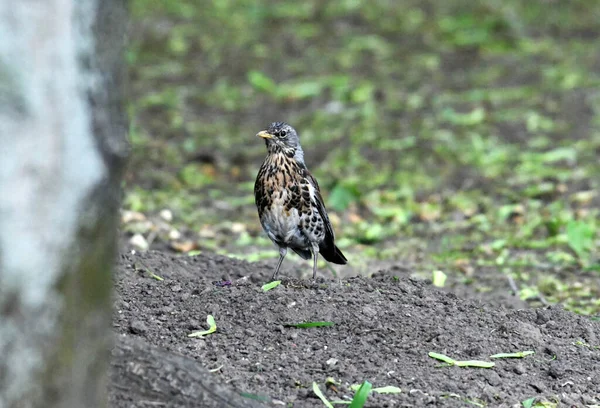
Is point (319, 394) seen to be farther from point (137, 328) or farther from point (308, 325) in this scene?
point (137, 328)

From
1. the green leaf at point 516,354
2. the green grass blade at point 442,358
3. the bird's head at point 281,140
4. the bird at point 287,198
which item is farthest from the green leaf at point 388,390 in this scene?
the bird's head at point 281,140

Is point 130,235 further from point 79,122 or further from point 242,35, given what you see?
point 242,35

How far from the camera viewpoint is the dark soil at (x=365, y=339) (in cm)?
410

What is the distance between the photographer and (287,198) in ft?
20.1

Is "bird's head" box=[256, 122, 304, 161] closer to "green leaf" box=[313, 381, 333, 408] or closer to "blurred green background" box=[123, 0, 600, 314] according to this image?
"blurred green background" box=[123, 0, 600, 314]

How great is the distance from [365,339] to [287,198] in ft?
6.05

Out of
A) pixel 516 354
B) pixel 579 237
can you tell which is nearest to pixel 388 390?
pixel 516 354

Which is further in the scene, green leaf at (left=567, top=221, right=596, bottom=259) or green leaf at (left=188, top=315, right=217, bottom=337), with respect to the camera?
green leaf at (left=567, top=221, right=596, bottom=259)

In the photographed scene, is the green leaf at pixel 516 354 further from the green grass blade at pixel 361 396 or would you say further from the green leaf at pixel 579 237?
the green leaf at pixel 579 237

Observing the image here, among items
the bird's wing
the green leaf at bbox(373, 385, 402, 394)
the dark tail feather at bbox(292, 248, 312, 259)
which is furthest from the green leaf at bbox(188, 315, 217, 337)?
the dark tail feather at bbox(292, 248, 312, 259)

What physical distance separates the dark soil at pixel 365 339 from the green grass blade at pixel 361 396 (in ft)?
0.46

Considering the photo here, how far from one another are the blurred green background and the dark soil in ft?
5.16

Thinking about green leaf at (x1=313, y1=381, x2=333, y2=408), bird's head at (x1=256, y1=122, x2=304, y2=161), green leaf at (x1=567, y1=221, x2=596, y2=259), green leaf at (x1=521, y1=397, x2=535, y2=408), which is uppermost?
bird's head at (x1=256, y1=122, x2=304, y2=161)

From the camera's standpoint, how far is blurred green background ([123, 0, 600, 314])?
7758 mm
